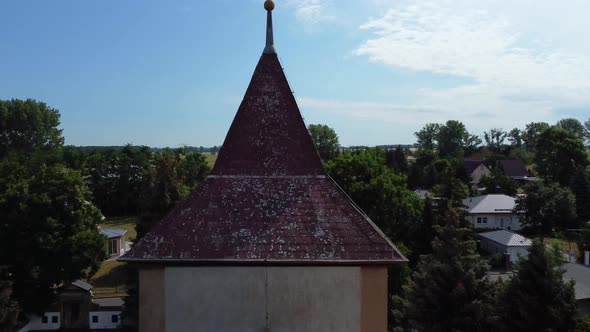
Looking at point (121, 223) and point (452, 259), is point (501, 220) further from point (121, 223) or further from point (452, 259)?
point (121, 223)

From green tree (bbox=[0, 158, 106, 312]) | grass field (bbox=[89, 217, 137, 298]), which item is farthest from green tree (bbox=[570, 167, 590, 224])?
green tree (bbox=[0, 158, 106, 312])

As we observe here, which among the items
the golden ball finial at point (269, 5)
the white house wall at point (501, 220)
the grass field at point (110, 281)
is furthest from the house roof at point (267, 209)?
the white house wall at point (501, 220)

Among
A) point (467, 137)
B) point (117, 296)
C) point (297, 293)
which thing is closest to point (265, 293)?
point (297, 293)

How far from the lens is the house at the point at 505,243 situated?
3681cm

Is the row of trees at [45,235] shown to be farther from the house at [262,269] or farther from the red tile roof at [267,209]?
the red tile roof at [267,209]

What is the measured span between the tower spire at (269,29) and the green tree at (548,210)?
43750 millimetres

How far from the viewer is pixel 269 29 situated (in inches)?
373

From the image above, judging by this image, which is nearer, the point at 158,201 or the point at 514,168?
the point at 158,201

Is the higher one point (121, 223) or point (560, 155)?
point (560, 155)

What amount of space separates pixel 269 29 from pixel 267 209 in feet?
12.6

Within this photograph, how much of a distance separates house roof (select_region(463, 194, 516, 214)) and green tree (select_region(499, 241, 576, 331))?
33.0 metres

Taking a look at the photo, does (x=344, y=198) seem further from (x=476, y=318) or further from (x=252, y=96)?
(x=476, y=318)

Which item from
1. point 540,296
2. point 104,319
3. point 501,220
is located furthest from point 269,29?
point 501,220

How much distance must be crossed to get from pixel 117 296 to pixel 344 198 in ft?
85.7
